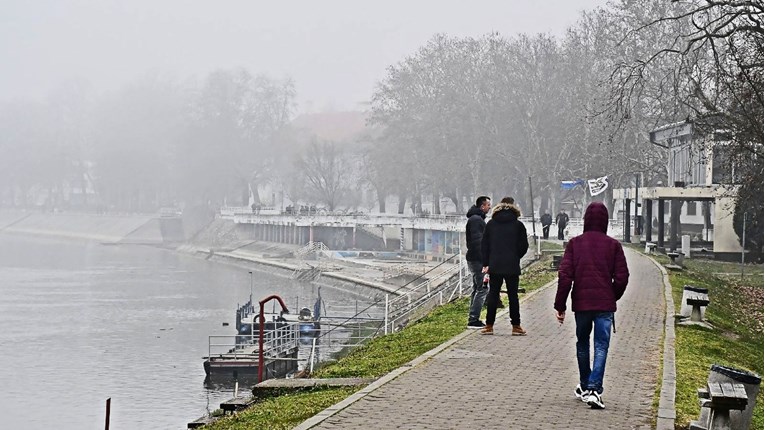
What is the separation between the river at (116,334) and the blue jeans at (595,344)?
22053 mm

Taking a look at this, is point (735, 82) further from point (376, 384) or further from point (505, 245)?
point (376, 384)

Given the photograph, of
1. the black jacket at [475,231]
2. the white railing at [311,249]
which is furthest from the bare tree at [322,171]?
the black jacket at [475,231]

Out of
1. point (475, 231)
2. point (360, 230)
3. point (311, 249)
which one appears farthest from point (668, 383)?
point (360, 230)

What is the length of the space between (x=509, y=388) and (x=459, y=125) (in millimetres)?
74974

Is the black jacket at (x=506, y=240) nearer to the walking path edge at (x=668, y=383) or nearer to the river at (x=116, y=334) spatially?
the walking path edge at (x=668, y=383)

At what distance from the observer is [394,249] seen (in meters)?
108

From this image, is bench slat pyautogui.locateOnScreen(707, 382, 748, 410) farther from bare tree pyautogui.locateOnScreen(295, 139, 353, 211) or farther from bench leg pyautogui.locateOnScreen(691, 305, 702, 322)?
bare tree pyautogui.locateOnScreen(295, 139, 353, 211)

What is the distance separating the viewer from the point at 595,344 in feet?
40.4

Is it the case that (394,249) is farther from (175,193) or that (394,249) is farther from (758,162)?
(758,162)

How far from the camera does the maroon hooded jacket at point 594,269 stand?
12.4 meters

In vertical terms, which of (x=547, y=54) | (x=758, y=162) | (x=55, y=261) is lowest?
Result: (x=55, y=261)

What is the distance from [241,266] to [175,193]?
5007 cm

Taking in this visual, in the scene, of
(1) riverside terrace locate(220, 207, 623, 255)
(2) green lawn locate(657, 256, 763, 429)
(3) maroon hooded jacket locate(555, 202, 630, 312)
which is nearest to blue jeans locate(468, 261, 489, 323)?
(2) green lawn locate(657, 256, 763, 429)

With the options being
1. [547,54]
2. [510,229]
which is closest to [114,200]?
[547,54]
